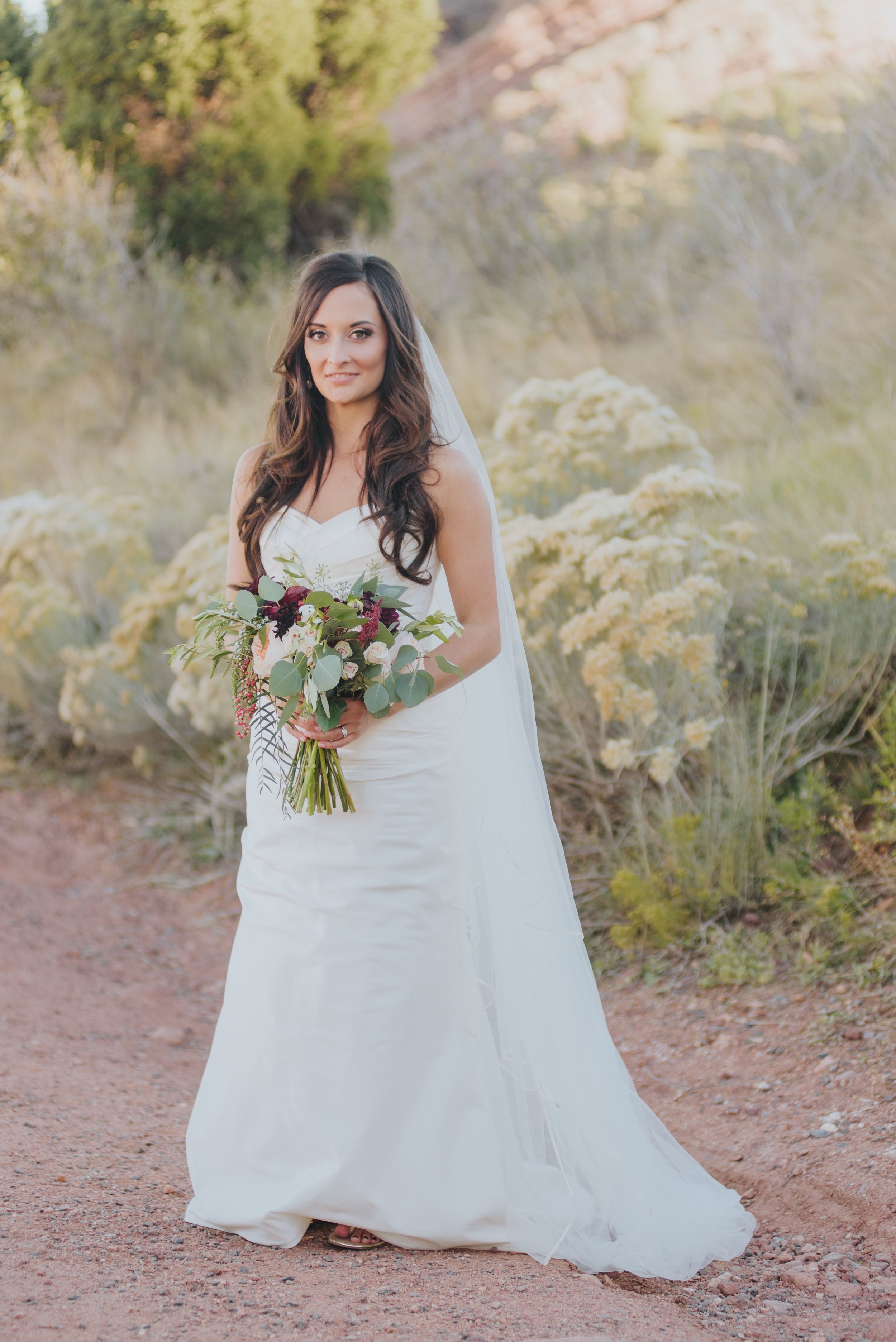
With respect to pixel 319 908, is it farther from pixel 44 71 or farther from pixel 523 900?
pixel 44 71

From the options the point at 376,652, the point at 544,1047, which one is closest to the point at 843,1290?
the point at 544,1047

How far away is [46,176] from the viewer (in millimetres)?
12266

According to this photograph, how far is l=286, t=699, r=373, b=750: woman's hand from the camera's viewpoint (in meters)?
2.84

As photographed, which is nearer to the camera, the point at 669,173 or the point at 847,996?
the point at 847,996

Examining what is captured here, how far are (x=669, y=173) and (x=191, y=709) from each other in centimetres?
1003

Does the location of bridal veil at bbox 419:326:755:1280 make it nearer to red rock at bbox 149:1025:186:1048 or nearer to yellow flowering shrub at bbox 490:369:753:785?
yellow flowering shrub at bbox 490:369:753:785

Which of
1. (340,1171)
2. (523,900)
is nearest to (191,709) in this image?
(523,900)

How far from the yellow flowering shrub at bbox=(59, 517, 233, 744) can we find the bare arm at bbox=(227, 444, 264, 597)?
5.78 ft

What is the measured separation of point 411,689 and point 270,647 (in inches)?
13.5

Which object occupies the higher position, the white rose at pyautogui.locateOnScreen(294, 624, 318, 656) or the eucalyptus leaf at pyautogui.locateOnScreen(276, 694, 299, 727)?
the white rose at pyautogui.locateOnScreen(294, 624, 318, 656)

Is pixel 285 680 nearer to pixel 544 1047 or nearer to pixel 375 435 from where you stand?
pixel 375 435

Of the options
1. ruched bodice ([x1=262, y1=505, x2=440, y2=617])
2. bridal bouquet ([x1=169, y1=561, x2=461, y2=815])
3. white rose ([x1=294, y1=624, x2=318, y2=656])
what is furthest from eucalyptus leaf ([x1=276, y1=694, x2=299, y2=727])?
ruched bodice ([x1=262, y1=505, x2=440, y2=617])

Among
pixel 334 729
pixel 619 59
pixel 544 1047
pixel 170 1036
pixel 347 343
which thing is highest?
pixel 619 59

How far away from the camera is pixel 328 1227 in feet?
10.0
